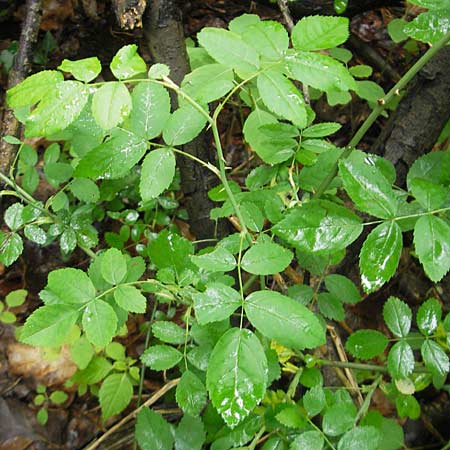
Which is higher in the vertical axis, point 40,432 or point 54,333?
point 54,333

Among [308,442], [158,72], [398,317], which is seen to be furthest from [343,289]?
[158,72]

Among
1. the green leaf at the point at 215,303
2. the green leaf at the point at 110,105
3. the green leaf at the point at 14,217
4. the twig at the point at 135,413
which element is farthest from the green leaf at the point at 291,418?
the green leaf at the point at 14,217

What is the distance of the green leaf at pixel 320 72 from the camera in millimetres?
798

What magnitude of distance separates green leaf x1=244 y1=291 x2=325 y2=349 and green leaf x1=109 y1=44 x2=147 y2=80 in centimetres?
45

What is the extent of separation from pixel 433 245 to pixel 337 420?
1.57 ft

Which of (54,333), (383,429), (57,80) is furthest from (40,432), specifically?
(57,80)

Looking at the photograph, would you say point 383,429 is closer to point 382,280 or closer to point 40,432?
point 382,280

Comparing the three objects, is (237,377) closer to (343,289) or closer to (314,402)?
(314,402)

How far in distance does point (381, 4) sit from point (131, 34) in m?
0.97

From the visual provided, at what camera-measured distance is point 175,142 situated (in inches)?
37.1

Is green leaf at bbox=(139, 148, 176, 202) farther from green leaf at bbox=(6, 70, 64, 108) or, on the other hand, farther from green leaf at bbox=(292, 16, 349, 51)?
green leaf at bbox=(292, 16, 349, 51)

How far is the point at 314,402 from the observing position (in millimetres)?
1052

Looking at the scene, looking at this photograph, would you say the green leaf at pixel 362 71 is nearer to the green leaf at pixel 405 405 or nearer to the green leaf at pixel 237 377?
the green leaf at pixel 405 405

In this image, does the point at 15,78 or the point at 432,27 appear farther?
the point at 15,78
